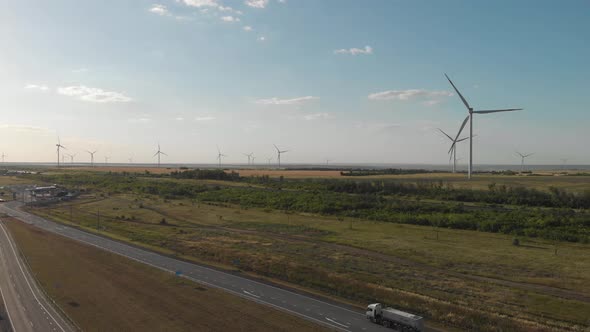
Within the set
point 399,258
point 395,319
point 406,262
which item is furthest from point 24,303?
point 399,258

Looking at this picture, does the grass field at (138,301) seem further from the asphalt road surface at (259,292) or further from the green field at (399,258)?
the green field at (399,258)

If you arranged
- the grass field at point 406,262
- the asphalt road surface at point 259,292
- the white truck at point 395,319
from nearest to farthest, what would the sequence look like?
the white truck at point 395,319 < the asphalt road surface at point 259,292 < the grass field at point 406,262

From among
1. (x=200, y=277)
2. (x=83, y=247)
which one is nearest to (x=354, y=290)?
(x=200, y=277)

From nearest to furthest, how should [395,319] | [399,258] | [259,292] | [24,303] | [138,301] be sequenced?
[395,319]
[138,301]
[24,303]
[259,292]
[399,258]

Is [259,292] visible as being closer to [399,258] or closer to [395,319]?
[395,319]

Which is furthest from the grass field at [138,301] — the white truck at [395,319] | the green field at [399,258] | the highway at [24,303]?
the green field at [399,258]

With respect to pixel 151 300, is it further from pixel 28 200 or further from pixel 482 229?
pixel 28 200
